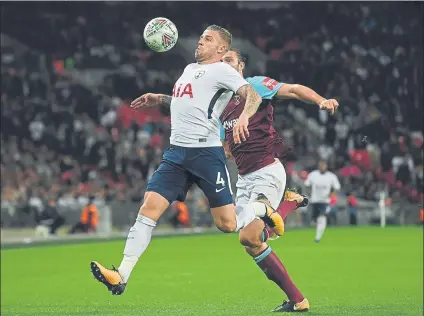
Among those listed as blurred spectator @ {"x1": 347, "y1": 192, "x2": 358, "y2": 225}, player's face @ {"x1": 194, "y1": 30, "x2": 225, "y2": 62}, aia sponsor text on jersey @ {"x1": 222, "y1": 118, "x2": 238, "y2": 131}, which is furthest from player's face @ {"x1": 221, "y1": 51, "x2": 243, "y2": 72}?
blurred spectator @ {"x1": 347, "y1": 192, "x2": 358, "y2": 225}

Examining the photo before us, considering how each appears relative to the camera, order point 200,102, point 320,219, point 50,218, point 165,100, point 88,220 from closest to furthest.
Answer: point 200,102, point 165,100, point 320,219, point 50,218, point 88,220

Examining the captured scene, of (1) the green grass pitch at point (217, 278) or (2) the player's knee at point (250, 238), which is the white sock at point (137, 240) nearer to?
(1) the green grass pitch at point (217, 278)

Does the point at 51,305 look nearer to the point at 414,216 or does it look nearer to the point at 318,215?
the point at 318,215

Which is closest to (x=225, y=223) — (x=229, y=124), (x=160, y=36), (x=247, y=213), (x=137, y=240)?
(x=247, y=213)

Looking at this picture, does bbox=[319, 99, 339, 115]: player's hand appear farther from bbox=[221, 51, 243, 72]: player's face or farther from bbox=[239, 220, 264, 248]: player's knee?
bbox=[239, 220, 264, 248]: player's knee

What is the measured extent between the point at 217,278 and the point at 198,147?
7774mm

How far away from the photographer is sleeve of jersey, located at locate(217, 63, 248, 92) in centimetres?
793

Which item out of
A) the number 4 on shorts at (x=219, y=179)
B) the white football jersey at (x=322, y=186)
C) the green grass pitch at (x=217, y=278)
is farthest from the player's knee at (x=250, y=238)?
the white football jersey at (x=322, y=186)

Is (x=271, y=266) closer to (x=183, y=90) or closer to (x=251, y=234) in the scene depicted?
(x=251, y=234)

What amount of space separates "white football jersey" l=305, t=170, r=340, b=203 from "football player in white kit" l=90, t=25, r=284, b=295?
14863mm

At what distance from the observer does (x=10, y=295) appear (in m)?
14.1

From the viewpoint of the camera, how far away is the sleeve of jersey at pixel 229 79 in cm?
793

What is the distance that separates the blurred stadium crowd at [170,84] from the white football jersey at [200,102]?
22.9 meters

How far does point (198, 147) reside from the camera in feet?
26.5
